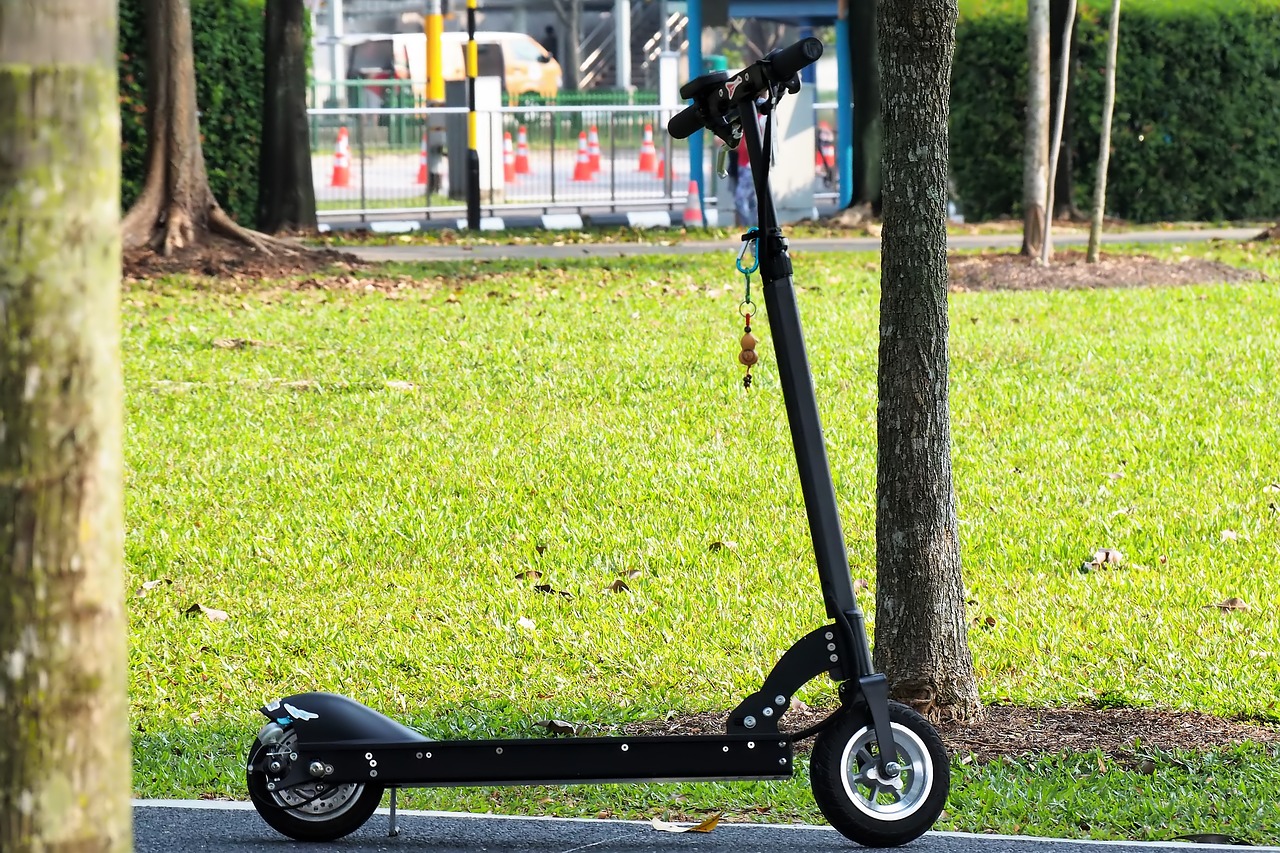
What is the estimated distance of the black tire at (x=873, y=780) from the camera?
12.6 ft

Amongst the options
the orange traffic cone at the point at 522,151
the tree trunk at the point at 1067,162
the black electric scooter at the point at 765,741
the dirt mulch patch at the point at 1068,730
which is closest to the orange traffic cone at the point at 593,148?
the orange traffic cone at the point at 522,151

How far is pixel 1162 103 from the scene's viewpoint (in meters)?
21.7

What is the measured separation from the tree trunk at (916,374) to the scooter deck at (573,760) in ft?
3.35

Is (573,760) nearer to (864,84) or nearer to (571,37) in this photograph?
(864,84)

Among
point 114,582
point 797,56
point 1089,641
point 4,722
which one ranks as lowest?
point 1089,641

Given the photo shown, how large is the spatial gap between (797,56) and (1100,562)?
3335 mm

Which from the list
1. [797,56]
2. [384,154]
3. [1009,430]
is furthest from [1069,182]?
[797,56]

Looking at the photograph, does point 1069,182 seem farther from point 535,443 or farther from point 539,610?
point 539,610

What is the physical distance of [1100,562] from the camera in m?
6.48

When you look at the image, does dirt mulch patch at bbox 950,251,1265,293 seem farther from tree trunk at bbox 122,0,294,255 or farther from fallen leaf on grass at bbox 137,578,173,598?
fallen leaf on grass at bbox 137,578,173,598

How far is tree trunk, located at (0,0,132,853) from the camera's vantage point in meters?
1.91

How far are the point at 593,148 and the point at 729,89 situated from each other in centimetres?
2205

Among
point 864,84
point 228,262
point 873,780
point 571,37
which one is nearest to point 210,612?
point 873,780

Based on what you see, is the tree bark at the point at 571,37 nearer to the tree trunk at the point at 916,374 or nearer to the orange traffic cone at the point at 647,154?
the orange traffic cone at the point at 647,154
